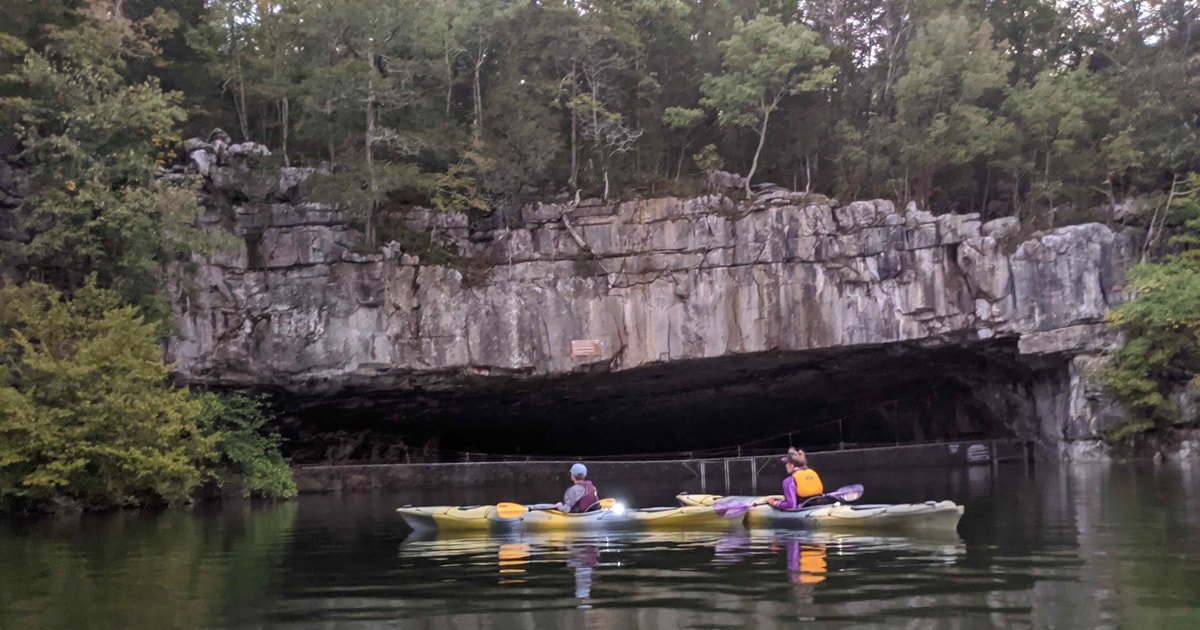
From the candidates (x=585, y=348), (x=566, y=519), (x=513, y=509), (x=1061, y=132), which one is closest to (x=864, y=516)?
(x=566, y=519)

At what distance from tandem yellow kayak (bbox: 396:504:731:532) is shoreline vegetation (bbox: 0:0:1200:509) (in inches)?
353

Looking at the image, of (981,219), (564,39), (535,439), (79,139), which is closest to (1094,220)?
(981,219)

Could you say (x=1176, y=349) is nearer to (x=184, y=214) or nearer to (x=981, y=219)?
(x=981, y=219)

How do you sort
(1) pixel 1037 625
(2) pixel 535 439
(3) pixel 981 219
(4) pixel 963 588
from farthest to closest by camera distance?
(2) pixel 535 439 < (3) pixel 981 219 < (4) pixel 963 588 < (1) pixel 1037 625

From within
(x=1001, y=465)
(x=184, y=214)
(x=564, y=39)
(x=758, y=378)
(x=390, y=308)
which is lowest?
(x=1001, y=465)

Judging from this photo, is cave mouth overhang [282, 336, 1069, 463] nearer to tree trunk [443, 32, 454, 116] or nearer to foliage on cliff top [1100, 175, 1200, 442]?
foliage on cliff top [1100, 175, 1200, 442]

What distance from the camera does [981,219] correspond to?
32406mm

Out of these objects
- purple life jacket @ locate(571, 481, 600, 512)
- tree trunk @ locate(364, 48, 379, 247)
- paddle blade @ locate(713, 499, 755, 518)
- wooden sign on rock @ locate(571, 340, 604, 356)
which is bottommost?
paddle blade @ locate(713, 499, 755, 518)

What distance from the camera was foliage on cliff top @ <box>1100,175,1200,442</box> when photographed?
2744cm

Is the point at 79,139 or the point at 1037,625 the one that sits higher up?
the point at 79,139

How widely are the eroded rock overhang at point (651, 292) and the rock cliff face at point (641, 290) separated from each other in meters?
0.05

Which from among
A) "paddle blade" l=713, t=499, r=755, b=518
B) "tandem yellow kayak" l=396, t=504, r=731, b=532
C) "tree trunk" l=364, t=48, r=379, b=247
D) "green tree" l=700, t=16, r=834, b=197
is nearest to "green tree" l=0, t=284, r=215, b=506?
"tree trunk" l=364, t=48, r=379, b=247

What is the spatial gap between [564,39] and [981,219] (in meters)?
14.2

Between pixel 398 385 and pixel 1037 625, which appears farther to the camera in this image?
pixel 398 385
